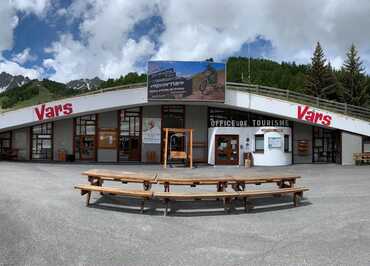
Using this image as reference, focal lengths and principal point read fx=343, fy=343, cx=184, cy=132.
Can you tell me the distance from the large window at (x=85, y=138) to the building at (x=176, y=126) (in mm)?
70

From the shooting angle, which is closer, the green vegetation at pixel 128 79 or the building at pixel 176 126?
the building at pixel 176 126

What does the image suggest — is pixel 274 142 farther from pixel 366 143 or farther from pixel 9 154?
pixel 9 154

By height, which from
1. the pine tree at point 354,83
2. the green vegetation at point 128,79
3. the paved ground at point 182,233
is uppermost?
the green vegetation at point 128,79

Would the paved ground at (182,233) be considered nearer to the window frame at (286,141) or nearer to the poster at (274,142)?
the poster at (274,142)

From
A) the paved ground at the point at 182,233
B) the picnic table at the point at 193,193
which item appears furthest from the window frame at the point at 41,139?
the picnic table at the point at 193,193

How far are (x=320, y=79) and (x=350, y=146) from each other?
83.9ft

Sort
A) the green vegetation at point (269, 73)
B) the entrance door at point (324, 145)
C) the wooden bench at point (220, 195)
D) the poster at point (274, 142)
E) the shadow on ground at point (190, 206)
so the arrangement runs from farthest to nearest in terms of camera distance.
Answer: the green vegetation at point (269, 73), the entrance door at point (324, 145), the poster at point (274, 142), the shadow on ground at point (190, 206), the wooden bench at point (220, 195)

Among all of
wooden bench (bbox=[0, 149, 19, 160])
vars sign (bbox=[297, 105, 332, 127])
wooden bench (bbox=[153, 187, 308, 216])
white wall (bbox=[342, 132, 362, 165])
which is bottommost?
wooden bench (bbox=[153, 187, 308, 216])

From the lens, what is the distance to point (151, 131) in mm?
25078

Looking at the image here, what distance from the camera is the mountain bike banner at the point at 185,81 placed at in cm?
2250

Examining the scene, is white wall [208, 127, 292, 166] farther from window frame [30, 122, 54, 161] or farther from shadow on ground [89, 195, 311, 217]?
shadow on ground [89, 195, 311, 217]

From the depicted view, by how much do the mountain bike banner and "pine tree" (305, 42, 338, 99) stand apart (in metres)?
26.8

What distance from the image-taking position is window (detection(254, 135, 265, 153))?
73.1 feet

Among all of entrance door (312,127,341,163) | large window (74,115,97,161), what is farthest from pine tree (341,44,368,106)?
large window (74,115,97,161)
